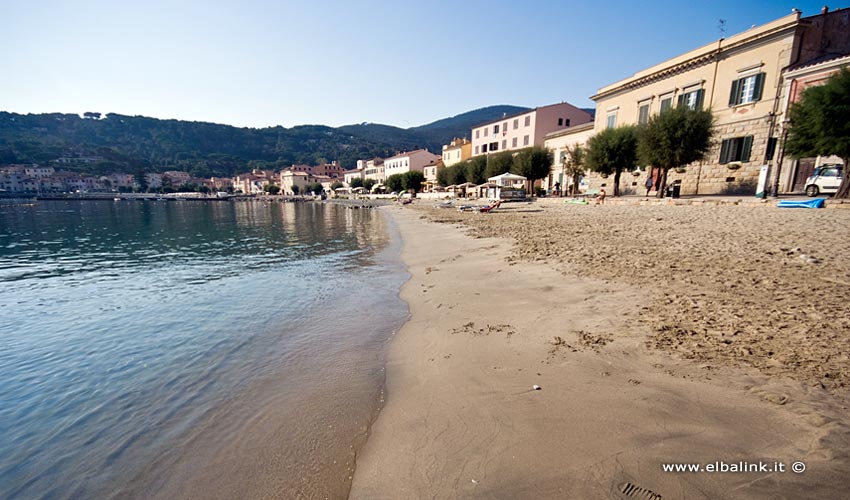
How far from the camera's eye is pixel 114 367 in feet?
20.0

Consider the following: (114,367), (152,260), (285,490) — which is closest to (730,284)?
(285,490)

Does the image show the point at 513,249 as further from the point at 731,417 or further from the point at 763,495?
the point at 763,495

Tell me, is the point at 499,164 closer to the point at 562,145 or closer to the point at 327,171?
the point at 562,145

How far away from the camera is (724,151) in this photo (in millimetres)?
24516

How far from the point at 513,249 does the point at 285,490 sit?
10.8 meters

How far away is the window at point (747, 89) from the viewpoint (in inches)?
888

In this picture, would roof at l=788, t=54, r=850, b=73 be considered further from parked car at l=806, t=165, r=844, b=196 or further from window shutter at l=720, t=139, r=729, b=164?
parked car at l=806, t=165, r=844, b=196

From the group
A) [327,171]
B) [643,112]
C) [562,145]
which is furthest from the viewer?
[327,171]

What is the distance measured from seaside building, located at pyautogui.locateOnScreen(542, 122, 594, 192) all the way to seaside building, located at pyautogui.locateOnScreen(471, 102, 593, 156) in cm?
740

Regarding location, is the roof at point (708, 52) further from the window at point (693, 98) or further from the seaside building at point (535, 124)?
the seaside building at point (535, 124)

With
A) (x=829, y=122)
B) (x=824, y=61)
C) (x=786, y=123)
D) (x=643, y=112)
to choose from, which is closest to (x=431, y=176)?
(x=643, y=112)

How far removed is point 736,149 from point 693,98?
552cm

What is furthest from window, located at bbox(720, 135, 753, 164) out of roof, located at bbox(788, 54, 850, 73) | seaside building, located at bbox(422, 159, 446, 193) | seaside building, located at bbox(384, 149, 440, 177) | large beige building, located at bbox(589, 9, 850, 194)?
seaside building, located at bbox(384, 149, 440, 177)

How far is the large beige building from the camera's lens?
21359mm
